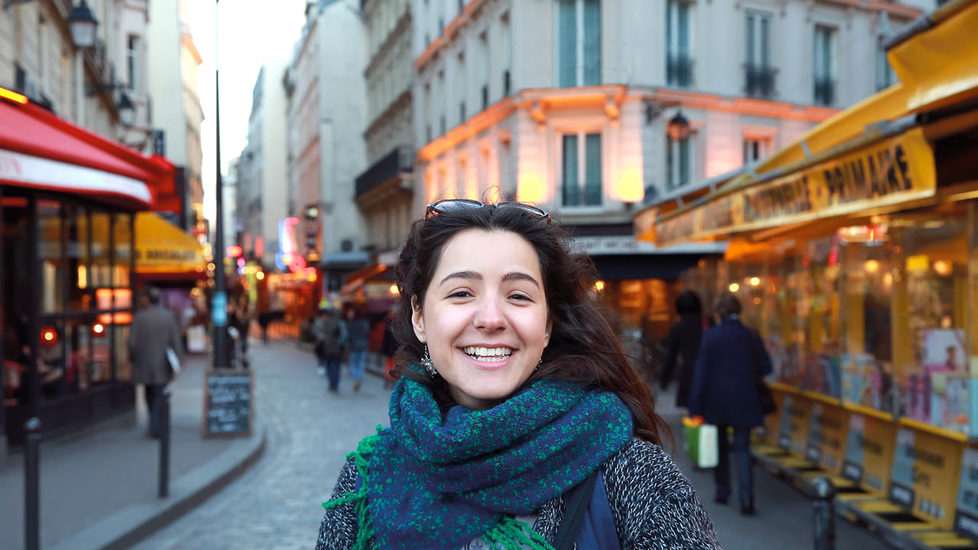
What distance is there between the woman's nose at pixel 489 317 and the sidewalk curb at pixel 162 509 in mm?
5611

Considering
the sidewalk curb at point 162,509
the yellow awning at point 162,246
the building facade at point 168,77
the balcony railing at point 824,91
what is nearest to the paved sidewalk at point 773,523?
the sidewalk curb at point 162,509

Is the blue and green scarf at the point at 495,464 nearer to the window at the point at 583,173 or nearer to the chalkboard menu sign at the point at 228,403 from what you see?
the chalkboard menu sign at the point at 228,403

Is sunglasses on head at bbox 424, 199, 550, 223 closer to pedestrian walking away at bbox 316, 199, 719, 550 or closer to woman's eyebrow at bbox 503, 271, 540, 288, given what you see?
pedestrian walking away at bbox 316, 199, 719, 550

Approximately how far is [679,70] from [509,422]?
74.6 feet

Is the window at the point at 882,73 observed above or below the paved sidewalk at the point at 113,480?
above

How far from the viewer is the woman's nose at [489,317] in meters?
1.98

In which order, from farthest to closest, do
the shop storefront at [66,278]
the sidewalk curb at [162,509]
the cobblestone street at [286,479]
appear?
the shop storefront at [66,278]
the cobblestone street at [286,479]
the sidewalk curb at [162,509]

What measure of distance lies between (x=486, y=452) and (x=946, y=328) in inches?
252

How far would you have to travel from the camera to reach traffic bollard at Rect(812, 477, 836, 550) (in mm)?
4879

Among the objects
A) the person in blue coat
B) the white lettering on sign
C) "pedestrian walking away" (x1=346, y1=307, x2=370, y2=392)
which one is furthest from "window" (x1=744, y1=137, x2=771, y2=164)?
the person in blue coat

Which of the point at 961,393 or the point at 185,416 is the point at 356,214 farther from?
the point at 961,393

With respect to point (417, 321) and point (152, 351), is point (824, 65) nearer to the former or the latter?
point (152, 351)

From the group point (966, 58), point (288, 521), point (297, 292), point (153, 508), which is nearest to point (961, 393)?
point (966, 58)

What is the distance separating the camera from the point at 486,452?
1.92 metres
